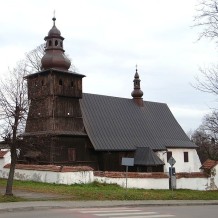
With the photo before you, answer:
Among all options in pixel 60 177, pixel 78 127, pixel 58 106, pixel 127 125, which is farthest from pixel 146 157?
pixel 60 177

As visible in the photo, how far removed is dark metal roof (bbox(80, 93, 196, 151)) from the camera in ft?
122

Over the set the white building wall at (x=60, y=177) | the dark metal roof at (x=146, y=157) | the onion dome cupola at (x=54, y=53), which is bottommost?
the white building wall at (x=60, y=177)

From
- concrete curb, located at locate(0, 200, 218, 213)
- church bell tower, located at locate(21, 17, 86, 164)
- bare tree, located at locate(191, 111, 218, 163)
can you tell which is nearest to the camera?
concrete curb, located at locate(0, 200, 218, 213)

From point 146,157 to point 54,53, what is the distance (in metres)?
12.7

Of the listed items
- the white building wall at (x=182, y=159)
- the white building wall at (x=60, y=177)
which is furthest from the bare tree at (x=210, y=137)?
the white building wall at (x=60, y=177)

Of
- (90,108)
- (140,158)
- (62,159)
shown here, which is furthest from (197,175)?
(90,108)

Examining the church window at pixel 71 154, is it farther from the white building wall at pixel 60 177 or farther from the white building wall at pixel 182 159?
the white building wall at pixel 182 159

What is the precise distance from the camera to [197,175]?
29.0 metres

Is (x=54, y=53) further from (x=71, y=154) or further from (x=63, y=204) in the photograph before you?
(x=63, y=204)

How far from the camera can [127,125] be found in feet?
134

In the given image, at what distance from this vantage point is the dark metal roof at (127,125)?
122ft

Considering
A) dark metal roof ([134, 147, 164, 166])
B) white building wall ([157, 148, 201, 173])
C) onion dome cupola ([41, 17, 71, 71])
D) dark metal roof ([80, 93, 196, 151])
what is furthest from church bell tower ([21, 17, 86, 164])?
white building wall ([157, 148, 201, 173])

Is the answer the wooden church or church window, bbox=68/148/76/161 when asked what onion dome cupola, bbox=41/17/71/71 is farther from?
church window, bbox=68/148/76/161

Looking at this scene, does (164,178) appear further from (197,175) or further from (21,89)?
(21,89)
